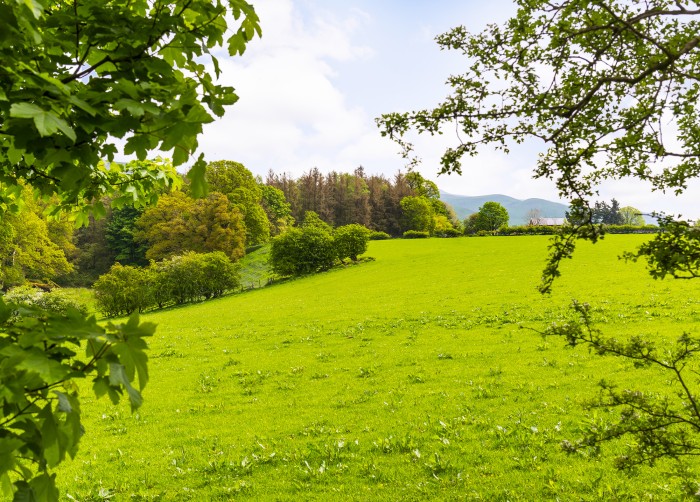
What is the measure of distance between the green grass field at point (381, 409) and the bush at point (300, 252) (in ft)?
71.7

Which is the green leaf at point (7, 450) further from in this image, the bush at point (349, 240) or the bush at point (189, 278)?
the bush at point (349, 240)

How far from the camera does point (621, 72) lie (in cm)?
378

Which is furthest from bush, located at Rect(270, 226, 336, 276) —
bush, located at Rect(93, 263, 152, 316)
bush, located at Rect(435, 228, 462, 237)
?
bush, located at Rect(435, 228, 462, 237)

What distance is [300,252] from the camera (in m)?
47.4

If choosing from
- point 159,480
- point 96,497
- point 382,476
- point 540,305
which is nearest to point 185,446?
point 159,480

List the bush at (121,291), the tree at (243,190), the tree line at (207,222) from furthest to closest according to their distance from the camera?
the tree at (243,190)
the tree line at (207,222)
the bush at (121,291)

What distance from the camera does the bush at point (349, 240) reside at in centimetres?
4941

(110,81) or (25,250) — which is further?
(25,250)

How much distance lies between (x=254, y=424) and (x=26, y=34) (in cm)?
990

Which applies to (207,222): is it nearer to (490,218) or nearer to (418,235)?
(418,235)

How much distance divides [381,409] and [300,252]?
37.6m

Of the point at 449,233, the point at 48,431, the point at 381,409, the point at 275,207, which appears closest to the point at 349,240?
the point at 449,233

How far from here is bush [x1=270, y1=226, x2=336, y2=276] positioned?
47094 mm

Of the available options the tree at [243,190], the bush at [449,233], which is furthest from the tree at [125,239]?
the bush at [449,233]
